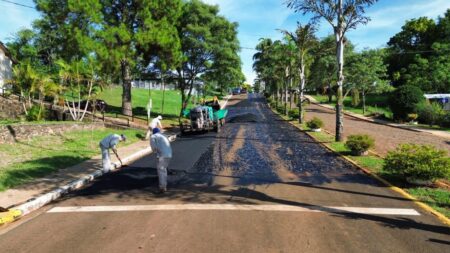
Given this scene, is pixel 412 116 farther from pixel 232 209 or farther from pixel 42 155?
pixel 232 209

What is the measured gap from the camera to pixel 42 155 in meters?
14.5

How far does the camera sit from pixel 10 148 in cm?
1493

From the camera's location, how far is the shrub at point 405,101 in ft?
113

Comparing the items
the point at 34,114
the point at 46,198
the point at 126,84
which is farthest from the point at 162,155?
the point at 126,84

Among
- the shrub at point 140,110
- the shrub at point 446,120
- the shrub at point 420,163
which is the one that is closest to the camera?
the shrub at point 420,163

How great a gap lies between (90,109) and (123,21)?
7.80 m

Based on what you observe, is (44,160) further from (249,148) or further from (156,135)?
(249,148)

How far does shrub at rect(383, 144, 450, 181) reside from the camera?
9281 millimetres

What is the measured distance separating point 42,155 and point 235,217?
9.96 metres

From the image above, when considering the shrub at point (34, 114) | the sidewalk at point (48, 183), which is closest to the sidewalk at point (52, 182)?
the sidewalk at point (48, 183)

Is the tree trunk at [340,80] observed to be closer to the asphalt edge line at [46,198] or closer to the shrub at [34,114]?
the asphalt edge line at [46,198]

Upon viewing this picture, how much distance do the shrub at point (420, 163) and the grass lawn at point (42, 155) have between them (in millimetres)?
9934

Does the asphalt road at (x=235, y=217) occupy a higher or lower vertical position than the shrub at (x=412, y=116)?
lower

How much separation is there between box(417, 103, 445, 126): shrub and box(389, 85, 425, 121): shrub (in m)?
0.70
